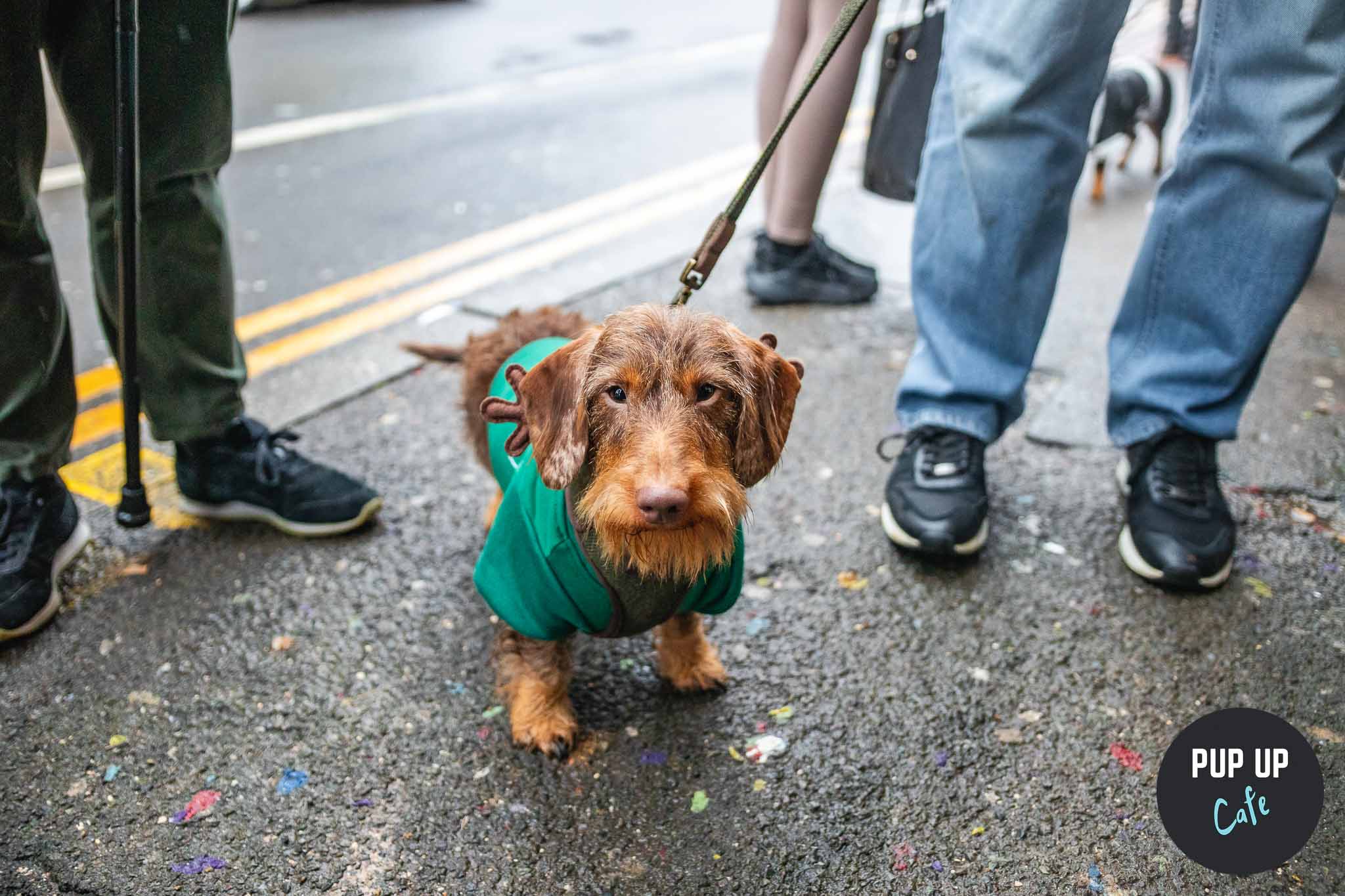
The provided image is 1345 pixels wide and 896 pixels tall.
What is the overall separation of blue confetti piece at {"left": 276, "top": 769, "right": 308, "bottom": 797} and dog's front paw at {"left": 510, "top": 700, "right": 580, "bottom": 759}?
42 centimetres

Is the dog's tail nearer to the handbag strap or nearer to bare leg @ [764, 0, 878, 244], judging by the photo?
the handbag strap

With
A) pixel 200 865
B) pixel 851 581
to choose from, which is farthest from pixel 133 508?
pixel 851 581

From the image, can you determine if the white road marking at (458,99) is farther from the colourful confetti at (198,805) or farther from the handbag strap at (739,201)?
the handbag strap at (739,201)

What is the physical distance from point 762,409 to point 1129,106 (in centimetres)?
433

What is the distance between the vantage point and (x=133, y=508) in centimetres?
245

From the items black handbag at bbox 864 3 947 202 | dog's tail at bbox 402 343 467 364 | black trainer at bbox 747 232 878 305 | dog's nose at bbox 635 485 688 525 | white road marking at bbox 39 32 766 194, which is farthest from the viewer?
white road marking at bbox 39 32 766 194

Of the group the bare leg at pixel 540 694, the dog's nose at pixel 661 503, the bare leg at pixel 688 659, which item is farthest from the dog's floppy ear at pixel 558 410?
the bare leg at pixel 688 659

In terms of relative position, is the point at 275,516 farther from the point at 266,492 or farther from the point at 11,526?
the point at 11,526

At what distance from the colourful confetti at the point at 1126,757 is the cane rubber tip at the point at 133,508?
2219 mm

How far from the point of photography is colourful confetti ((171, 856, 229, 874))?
1.86 m

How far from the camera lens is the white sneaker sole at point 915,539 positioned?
2684mm

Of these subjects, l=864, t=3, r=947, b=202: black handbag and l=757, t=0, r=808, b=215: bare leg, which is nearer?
l=864, t=3, r=947, b=202: black handbag

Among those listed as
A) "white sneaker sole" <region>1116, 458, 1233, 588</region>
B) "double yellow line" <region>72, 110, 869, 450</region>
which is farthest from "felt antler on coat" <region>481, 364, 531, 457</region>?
"double yellow line" <region>72, 110, 869, 450</region>

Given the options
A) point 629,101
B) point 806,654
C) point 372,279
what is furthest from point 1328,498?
point 629,101
